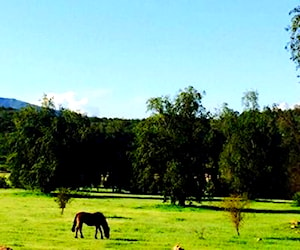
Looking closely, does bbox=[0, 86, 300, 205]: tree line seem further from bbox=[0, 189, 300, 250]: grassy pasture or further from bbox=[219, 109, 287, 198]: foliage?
bbox=[0, 189, 300, 250]: grassy pasture

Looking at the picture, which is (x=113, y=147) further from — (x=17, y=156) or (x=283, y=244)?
(x=283, y=244)

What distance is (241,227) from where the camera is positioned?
46.9 meters

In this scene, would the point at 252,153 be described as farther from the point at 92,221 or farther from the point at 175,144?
the point at 92,221

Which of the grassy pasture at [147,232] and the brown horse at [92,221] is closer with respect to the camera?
the grassy pasture at [147,232]

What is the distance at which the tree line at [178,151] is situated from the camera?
74688 millimetres

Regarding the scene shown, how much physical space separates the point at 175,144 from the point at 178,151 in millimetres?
981

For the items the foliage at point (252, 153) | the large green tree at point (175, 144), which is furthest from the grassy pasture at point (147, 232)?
the foliage at point (252, 153)

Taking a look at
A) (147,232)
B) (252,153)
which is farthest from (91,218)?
(252,153)

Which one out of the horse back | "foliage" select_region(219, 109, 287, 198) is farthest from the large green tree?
the horse back

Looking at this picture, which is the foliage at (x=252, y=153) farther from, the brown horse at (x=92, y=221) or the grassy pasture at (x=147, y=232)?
the brown horse at (x=92, y=221)

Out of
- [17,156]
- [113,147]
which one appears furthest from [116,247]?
[113,147]

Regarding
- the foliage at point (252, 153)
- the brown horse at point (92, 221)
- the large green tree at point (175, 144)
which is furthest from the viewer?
the foliage at point (252, 153)

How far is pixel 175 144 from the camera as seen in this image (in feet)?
244

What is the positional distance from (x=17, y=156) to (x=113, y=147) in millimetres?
27265
